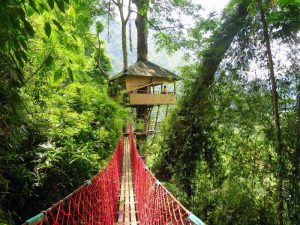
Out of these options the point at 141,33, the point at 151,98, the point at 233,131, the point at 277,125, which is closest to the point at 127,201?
the point at 233,131

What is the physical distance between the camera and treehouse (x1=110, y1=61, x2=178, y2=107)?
500 inches

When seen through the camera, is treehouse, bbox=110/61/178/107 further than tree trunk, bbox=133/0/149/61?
Yes

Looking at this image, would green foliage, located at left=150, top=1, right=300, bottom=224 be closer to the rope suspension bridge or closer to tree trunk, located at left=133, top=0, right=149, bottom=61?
the rope suspension bridge

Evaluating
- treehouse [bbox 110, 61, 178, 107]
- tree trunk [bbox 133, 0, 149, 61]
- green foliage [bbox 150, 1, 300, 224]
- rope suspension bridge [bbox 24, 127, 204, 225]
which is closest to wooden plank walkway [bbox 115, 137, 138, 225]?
rope suspension bridge [bbox 24, 127, 204, 225]

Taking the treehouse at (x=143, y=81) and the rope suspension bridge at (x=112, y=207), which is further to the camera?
the treehouse at (x=143, y=81)

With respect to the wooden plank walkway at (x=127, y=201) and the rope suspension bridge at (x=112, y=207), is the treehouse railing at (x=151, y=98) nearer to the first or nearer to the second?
the wooden plank walkway at (x=127, y=201)

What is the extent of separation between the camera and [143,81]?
1324 centimetres

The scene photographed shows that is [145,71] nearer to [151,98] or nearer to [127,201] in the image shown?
[151,98]

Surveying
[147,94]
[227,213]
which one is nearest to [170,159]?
[227,213]

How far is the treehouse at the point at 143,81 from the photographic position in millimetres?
12711

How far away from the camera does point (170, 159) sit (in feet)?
17.7

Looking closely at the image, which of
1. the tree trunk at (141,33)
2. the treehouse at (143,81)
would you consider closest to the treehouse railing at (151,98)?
the treehouse at (143,81)

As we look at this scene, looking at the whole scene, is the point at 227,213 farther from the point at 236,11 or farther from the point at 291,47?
the point at 236,11

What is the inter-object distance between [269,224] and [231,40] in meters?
2.76
